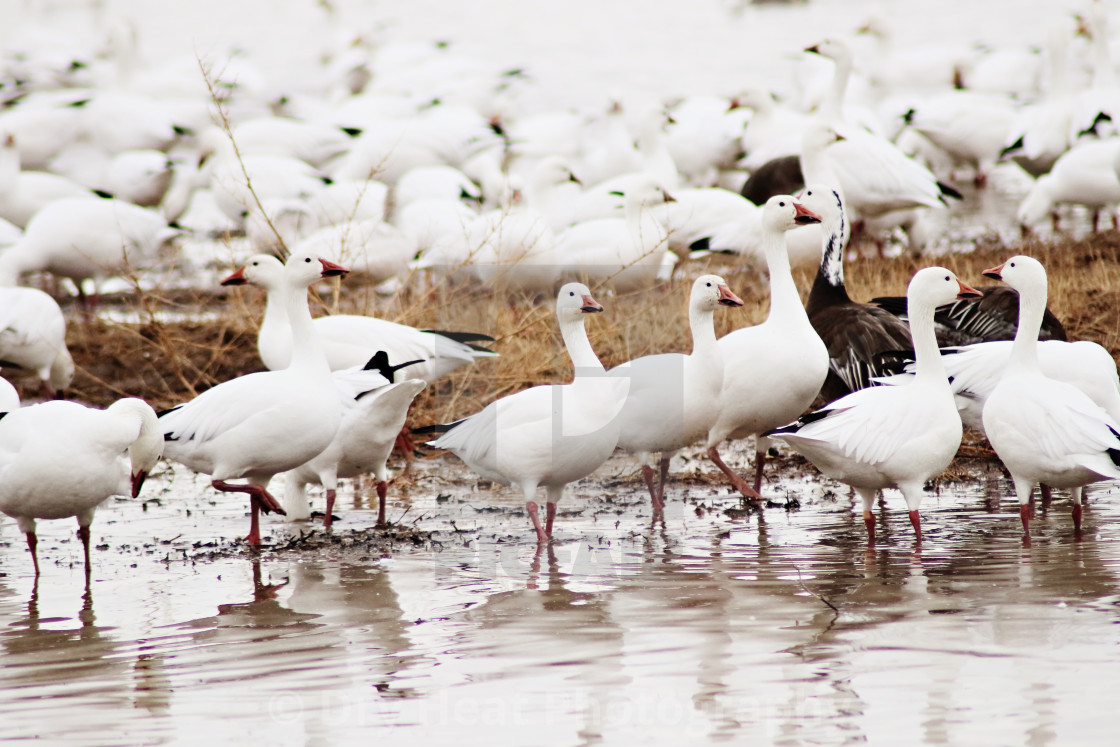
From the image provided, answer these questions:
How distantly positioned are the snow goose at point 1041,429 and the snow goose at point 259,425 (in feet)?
10.2

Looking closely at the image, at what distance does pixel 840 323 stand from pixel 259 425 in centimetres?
351

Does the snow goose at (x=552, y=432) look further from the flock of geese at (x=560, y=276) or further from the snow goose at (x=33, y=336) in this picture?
the snow goose at (x=33, y=336)

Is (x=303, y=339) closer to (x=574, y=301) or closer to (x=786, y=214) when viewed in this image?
(x=574, y=301)

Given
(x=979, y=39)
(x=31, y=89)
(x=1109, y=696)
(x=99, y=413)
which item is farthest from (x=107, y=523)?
(x=979, y=39)

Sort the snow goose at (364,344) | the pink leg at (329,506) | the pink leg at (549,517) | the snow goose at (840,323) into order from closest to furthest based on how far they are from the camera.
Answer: the pink leg at (549,517) → the pink leg at (329,506) → the snow goose at (840,323) → the snow goose at (364,344)

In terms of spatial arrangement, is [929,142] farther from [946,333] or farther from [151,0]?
[151,0]

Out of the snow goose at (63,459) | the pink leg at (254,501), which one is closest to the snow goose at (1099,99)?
the pink leg at (254,501)

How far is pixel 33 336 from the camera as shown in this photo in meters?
8.95

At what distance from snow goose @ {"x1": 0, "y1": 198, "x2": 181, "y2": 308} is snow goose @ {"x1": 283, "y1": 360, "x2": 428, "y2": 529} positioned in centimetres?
448

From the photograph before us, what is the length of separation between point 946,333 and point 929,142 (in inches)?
348

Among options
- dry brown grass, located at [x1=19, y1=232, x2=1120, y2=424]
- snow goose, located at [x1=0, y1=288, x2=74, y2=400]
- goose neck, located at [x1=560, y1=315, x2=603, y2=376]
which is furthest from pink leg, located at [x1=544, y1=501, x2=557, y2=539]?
snow goose, located at [x1=0, y1=288, x2=74, y2=400]

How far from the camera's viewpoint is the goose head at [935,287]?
241 inches

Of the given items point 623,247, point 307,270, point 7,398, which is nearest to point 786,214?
point 307,270

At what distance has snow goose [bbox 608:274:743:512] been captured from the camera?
656cm
